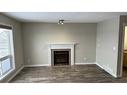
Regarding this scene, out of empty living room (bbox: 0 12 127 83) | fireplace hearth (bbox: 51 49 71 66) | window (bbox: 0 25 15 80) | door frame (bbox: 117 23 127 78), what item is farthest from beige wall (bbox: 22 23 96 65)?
door frame (bbox: 117 23 127 78)

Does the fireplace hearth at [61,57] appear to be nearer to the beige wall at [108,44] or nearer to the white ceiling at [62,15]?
the beige wall at [108,44]

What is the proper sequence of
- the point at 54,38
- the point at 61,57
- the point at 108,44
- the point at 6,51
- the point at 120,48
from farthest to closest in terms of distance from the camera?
the point at 61,57
the point at 54,38
the point at 108,44
the point at 6,51
the point at 120,48

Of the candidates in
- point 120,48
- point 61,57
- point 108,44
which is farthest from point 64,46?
point 120,48

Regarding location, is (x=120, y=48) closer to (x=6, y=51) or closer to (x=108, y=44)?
(x=108, y=44)

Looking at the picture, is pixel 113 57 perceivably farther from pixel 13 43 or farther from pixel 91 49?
pixel 13 43

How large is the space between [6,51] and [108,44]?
3.82m

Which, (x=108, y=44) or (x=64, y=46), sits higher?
(x=108, y=44)

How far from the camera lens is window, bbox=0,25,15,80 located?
3.70 meters

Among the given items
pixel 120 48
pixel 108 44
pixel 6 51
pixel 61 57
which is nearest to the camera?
pixel 120 48

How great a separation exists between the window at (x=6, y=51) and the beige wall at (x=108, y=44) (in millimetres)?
3582

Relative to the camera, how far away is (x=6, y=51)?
4.04 meters

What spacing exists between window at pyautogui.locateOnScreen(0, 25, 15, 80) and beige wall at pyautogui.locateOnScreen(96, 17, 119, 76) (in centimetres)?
358

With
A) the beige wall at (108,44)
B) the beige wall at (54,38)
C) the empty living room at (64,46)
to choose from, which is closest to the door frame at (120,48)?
the beige wall at (108,44)
